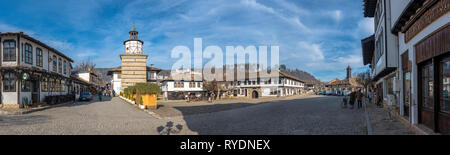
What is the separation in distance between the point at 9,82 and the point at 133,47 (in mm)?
29612

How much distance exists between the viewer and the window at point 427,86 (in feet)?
22.0

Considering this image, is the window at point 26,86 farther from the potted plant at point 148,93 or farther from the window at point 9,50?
the potted plant at point 148,93

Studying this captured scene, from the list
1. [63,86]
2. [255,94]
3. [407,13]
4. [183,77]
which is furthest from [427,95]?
[255,94]

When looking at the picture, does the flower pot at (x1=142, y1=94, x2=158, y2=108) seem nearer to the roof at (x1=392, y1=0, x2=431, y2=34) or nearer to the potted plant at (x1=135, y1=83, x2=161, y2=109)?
the potted plant at (x1=135, y1=83, x2=161, y2=109)

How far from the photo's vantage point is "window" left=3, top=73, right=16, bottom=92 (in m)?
17.6

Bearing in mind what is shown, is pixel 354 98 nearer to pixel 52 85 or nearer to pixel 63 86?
pixel 52 85

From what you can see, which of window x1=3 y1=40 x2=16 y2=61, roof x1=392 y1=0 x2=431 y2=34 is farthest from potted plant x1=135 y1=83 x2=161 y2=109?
roof x1=392 y1=0 x2=431 y2=34

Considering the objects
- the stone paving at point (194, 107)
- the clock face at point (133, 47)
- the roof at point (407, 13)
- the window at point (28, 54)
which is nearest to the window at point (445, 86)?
the roof at point (407, 13)

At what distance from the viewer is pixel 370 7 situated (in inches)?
634

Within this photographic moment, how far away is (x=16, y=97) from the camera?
1755 centimetres

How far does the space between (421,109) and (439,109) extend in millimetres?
1250

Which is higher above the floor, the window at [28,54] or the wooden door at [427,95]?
the window at [28,54]

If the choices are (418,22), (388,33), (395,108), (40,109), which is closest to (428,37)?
(418,22)

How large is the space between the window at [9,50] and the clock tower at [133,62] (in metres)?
23.1
